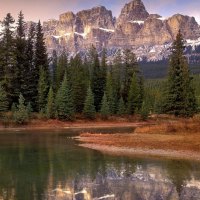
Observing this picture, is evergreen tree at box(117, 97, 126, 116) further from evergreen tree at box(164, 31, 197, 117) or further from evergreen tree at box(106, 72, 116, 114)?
evergreen tree at box(164, 31, 197, 117)

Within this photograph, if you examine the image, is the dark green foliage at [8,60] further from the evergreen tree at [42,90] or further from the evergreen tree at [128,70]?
the evergreen tree at [128,70]

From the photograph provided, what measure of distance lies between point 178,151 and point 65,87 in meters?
41.0

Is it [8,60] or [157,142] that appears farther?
[8,60]

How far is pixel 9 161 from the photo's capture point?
30859mm

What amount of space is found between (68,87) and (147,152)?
137ft

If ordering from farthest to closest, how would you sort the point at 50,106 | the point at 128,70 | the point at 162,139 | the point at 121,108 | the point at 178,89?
1. the point at 128,70
2. the point at 121,108
3. the point at 50,106
4. the point at 178,89
5. the point at 162,139

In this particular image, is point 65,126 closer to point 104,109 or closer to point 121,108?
point 104,109

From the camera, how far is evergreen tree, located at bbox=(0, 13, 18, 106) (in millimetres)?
75488

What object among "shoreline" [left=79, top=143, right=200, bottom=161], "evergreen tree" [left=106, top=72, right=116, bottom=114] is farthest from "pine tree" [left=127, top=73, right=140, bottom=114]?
"shoreline" [left=79, top=143, right=200, bottom=161]

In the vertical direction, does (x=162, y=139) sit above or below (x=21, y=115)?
below

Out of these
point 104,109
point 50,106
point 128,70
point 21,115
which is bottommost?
point 21,115

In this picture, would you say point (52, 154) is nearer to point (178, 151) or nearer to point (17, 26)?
point (178, 151)

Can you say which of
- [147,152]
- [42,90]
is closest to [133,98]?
[42,90]

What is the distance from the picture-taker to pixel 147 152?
35.7 metres
